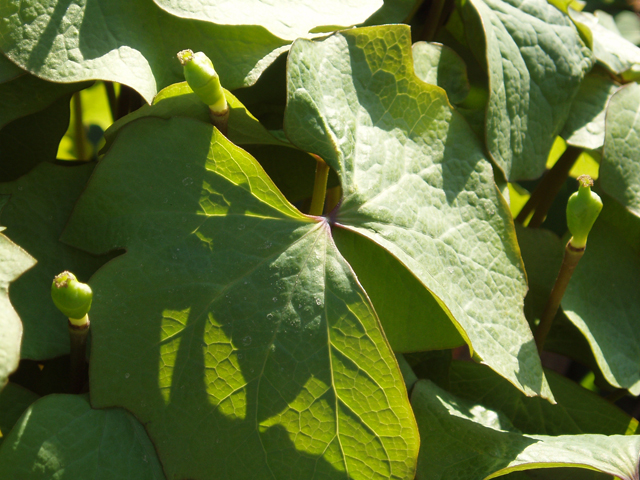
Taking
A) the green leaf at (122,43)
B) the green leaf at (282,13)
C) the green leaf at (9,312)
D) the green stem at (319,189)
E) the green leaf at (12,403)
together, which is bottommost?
the green leaf at (12,403)

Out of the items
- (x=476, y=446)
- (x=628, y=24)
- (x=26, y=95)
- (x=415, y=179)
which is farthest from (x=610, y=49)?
(x=628, y=24)

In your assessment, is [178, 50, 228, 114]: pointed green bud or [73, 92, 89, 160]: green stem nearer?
[178, 50, 228, 114]: pointed green bud

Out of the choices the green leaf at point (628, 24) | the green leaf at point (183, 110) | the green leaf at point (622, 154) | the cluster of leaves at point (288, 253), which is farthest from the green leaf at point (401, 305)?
the green leaf at point (628, 24)

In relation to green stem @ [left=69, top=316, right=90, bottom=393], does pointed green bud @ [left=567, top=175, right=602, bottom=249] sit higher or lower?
higher

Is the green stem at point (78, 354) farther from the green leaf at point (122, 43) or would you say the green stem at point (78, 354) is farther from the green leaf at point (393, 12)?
the green leaf at point (393, 12)

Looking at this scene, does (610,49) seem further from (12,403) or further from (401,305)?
(12,403)

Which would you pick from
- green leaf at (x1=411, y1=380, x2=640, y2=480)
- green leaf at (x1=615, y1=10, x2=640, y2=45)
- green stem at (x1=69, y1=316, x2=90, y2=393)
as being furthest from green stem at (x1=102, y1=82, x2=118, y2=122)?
green leaf at (x1=615, y1=10, x2=640, y2=45)

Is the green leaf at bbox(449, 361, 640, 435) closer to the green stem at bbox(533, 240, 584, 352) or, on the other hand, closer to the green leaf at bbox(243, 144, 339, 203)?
the green stem at bbox(533, 240, 584, 352)
